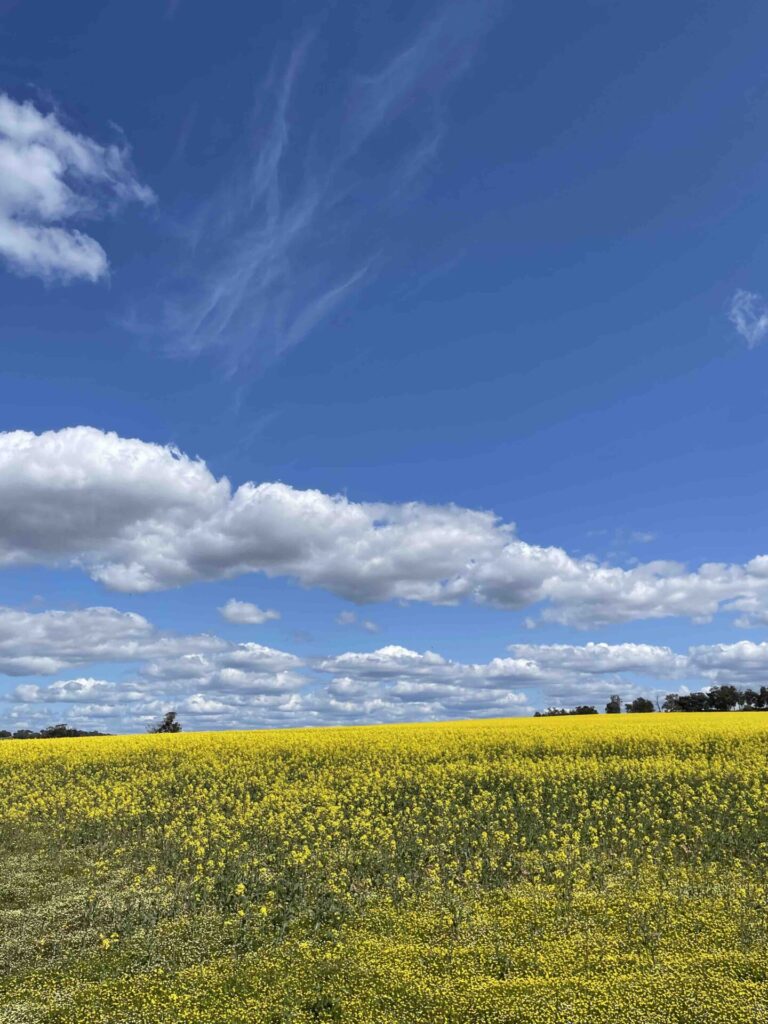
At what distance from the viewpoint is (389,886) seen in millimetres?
17438

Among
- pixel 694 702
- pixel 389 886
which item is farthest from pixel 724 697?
pixel 389 886

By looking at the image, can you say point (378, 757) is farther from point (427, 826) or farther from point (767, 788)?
point (767, 788)

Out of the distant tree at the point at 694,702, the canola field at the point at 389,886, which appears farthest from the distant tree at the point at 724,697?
the canola field at the point at 389,886

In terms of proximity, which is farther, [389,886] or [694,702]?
[694,702]

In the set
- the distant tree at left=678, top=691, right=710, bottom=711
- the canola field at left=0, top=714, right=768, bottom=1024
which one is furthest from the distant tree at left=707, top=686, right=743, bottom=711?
the canola field at left=0, top=714, right=768, bottom=1024

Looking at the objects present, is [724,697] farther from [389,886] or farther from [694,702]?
[389,886]

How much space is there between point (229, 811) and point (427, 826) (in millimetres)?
7248

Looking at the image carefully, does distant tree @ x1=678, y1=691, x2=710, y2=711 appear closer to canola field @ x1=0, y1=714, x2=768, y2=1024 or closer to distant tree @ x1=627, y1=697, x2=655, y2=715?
distant tree @ x1=627, y1=697, x2=655, y2=715

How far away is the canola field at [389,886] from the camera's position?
11.2 meters

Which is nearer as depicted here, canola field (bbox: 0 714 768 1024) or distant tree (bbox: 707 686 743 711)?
canola field (bbox: 0 714 768 1024)

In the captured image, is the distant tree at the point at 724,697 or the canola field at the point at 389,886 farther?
the distant tree at the point at 724,697

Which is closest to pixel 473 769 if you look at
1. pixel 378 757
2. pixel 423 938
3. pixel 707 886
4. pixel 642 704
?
pixel 378 757

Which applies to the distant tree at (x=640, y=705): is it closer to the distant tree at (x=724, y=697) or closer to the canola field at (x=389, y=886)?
the distant tree at (x=724, y=697)

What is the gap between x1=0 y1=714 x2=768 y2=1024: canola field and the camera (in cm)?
1125
